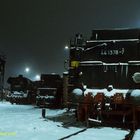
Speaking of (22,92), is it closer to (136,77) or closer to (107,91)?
(107,91)

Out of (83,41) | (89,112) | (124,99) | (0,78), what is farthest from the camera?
(0,78)

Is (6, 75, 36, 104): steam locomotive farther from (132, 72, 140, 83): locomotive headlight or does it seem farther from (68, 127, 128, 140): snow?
(68, 127, 128, 140): snow

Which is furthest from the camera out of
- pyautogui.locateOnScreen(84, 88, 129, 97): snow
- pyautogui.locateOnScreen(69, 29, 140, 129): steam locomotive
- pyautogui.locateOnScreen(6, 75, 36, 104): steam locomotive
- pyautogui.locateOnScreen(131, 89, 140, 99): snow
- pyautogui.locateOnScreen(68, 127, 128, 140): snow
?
pyautogui.locateOnScreen(6, 75, 36, 104): steam locomotive

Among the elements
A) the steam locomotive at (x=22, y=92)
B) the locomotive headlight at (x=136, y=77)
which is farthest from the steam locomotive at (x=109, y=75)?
the steam locomotive at (x=22, y=92)

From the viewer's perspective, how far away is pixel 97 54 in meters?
15.9

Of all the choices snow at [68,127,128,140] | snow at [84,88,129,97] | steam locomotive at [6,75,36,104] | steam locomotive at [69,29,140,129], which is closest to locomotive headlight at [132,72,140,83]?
steam locomotive at [69,29,140,129]

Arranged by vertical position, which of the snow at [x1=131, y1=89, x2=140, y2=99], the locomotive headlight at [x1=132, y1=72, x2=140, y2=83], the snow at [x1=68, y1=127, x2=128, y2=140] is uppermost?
the locomotive headlight at [x1=132, y1=72, x2=140, y2=83]

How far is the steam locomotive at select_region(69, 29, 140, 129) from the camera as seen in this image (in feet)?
45.8

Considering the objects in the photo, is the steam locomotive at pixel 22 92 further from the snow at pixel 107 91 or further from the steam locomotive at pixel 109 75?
the snow at pixel 107 91

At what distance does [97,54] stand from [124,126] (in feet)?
12.6

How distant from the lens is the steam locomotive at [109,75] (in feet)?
45.8

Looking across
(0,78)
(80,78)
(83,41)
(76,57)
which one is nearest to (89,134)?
(80,78)

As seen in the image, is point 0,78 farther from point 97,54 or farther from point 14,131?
point 14,131

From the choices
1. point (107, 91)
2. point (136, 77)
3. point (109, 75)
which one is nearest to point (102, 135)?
point (107, 91)
